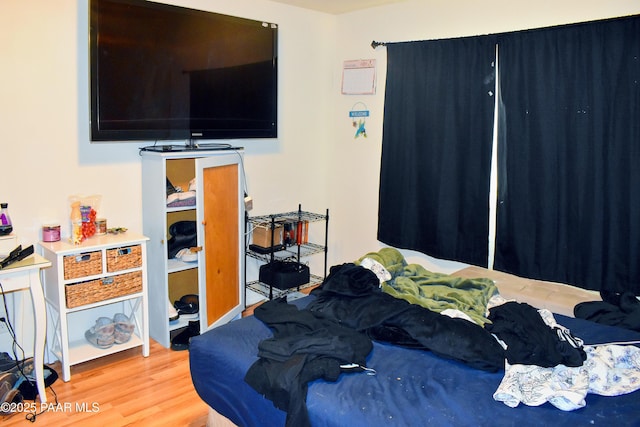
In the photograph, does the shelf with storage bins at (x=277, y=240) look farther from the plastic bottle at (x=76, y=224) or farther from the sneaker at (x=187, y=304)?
the plastic bottle at (x=76, y=224)

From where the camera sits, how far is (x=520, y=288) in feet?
10.8

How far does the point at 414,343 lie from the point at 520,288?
1244mm

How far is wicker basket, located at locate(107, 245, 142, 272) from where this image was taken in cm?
308

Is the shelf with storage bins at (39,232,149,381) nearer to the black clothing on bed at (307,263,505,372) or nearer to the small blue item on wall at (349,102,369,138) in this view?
the black clothing on bed at (307,263,505,372)

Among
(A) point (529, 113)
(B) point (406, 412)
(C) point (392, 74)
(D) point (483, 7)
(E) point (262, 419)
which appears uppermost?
(D) point (483, 7)

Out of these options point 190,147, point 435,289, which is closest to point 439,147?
point 435,289

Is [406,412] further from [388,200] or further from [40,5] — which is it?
[40,5]

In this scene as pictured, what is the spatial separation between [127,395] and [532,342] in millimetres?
2079

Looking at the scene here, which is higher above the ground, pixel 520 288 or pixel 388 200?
pixel 388 200

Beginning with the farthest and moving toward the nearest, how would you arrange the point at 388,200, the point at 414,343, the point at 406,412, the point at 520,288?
1. the point at 388,200
2. the point at 520,288
3. the point at 414,343
4. the point at 406,412

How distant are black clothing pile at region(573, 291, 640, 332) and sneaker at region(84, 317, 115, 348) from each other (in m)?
2.68

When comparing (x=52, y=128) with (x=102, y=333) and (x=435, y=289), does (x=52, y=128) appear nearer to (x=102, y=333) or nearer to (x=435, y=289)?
(x=102, y=333)

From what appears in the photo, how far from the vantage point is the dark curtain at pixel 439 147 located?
11.9 feet

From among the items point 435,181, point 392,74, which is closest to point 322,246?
Answer: point 435,181
